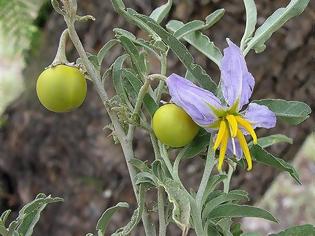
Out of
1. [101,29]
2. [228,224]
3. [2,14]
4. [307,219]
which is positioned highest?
[2,14]

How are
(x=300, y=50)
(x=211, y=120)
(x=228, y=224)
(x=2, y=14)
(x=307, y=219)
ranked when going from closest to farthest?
1. (x=211, y=120)
2. (x=228, y=224)
3. (x=2, y=14)
4. (x=300, y=50)
5. (x=307, y=219)

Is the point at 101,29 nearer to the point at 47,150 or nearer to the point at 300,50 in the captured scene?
the point at 47,150

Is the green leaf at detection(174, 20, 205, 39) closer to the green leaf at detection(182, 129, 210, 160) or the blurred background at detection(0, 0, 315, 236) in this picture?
the green leaf at detection(182, 129, 210, 160)

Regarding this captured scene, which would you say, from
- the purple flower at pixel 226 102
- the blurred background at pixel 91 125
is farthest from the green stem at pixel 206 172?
the blurred background at pixel 91 125

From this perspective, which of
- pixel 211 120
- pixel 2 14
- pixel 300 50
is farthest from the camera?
pixel 300 50

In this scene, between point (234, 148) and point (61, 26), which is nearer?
point (234, 148)

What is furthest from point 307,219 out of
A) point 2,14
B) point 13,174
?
point 2,14
